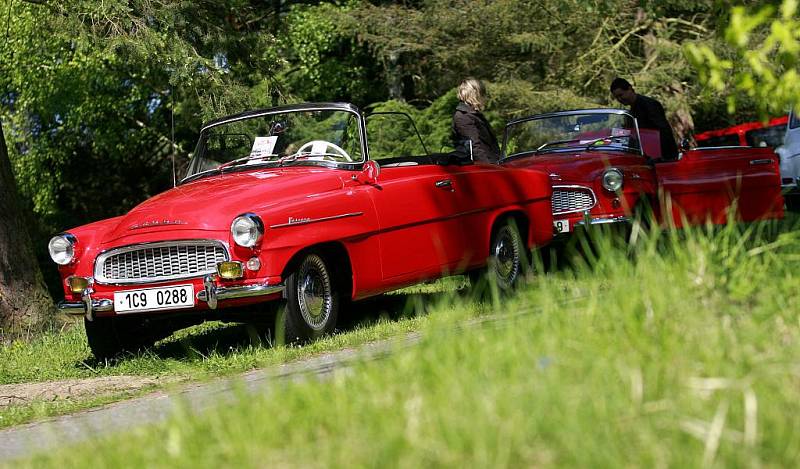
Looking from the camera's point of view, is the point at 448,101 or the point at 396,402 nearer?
the point at 396,402

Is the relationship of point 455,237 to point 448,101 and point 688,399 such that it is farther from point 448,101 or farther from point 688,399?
point 448,101

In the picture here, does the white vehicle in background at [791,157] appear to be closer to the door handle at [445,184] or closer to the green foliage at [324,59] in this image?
the door handle at [445,184]

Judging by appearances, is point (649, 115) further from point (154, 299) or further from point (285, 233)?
point (154, 299)

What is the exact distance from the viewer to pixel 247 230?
8.38m

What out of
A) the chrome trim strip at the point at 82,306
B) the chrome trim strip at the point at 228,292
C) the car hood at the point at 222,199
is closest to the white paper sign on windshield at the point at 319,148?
the car hood at the point at 222,199

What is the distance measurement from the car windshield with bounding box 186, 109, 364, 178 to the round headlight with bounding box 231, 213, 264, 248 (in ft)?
4.98

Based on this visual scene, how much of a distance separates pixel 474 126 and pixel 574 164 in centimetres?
112

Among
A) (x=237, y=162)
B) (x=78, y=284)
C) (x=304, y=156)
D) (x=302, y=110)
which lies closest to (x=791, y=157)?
(x=302, y=110)

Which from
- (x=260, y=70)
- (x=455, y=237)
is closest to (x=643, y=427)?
(x=455, y=237)

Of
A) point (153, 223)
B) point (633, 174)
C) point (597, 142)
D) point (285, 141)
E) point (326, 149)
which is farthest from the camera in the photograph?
point (597, 142)

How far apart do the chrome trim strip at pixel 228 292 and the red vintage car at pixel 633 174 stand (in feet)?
15.7

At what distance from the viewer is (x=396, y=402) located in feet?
14.3

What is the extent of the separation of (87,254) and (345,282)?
1.94 m

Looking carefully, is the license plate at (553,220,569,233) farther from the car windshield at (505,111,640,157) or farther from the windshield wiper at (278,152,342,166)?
the windshield wiper at (278,152,342,166)
